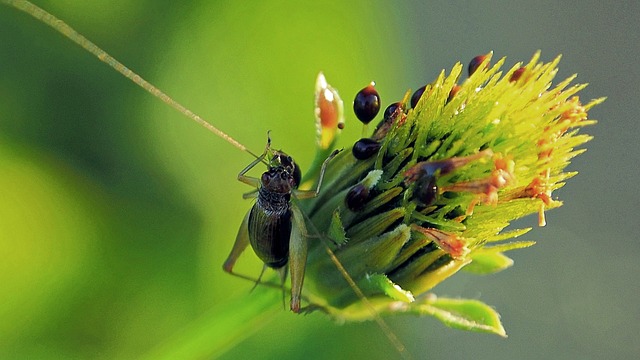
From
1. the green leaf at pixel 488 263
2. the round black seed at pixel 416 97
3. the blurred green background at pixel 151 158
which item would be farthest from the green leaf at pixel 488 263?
the blurred green background at pixel 151 158

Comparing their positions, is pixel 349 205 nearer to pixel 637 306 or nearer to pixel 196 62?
pixel 196 62

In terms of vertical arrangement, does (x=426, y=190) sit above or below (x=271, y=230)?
below

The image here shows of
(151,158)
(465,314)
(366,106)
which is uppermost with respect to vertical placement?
(151,158)

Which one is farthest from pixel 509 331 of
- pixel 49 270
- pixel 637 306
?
pixel 49 270

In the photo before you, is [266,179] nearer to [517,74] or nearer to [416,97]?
[416,97]

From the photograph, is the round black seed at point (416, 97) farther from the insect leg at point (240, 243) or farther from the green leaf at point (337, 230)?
the insect leg at point (240, 243)

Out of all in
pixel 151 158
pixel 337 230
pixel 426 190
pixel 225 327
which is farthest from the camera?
pixel 151 158

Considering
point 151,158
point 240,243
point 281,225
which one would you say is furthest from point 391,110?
point 151,158

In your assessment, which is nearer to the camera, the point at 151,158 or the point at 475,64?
the point at 475,64

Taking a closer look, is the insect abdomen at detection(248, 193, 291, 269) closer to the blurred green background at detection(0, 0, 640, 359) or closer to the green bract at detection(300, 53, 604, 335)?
the green bract at detection(300, 53, 604, 335)
